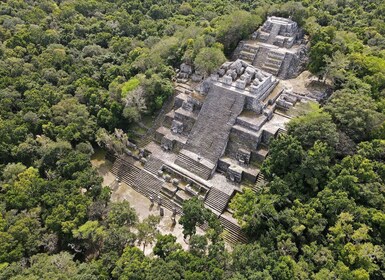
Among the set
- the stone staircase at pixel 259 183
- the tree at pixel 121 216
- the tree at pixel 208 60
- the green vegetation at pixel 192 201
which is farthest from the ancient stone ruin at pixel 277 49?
the tree at pixel 121 216

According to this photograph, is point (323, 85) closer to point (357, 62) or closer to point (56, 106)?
point (357, 62)

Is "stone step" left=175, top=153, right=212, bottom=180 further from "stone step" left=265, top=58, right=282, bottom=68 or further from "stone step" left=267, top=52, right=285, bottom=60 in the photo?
"stone step" left=267, top=52, right=285, bottom=60

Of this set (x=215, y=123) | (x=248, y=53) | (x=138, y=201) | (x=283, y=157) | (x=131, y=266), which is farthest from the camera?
(x=248, y=53)

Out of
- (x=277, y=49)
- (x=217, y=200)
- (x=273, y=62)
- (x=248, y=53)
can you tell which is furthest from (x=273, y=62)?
(x=217, y=200)

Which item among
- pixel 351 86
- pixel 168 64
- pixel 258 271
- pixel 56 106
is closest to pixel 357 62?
pixel 351 86

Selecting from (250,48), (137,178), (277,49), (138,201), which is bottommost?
(138,201)

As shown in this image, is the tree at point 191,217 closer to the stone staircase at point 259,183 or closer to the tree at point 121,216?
the tree at point 121,216

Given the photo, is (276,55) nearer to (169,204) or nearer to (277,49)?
(277,49)

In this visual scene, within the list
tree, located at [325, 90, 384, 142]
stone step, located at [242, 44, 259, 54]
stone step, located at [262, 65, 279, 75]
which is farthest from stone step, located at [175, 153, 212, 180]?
stone step, located at [242, 44, 259, 54]
